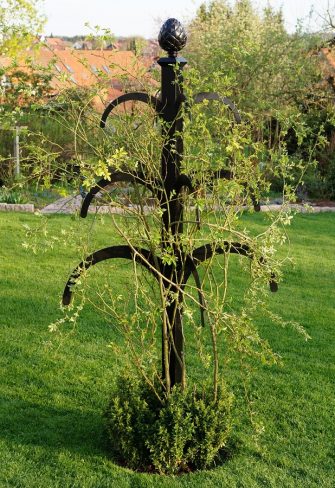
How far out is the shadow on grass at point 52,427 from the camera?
425 centimetres

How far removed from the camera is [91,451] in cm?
417

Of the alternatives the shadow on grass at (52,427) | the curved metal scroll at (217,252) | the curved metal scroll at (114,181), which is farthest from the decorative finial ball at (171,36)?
the shadow on grass at (52,427)

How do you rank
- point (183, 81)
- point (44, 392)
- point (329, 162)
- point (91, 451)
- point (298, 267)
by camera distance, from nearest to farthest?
1. point (183, 81)
2. point (91, 451)
3. point (44, 392)
4. point (298, 267)
5. point (329, 162)

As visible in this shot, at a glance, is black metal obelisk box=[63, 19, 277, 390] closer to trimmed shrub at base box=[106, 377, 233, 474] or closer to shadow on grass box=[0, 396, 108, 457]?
trimmed shrub at base box=[106, 377, 233, 474]

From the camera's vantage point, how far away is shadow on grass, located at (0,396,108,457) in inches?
167

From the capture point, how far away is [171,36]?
3.83 m

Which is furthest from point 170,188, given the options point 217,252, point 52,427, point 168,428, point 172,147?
point 52,427

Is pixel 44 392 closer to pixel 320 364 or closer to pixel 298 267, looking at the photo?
pixel 320 364

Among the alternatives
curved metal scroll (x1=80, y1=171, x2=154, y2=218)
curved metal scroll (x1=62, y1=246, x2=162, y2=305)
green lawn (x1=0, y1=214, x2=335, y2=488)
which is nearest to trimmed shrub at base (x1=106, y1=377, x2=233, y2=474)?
green lawn (x1=0, y1=214, x2=335, y2=488)

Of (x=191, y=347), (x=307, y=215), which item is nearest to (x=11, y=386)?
(x=191, y=347)

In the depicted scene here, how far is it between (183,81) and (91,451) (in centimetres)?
206

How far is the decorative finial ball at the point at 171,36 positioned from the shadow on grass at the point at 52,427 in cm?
215

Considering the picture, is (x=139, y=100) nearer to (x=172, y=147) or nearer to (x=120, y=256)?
(x=172, y=147)

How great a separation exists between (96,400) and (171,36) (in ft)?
7.72
